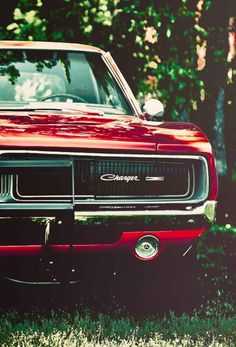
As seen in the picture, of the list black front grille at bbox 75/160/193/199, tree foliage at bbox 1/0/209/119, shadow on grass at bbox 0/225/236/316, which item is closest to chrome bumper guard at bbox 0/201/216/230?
black front grille at bbox 75/160/193/199

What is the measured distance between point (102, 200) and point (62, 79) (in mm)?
1853

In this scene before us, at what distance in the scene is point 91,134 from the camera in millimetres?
4324

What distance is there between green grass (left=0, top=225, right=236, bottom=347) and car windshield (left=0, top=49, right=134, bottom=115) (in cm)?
152

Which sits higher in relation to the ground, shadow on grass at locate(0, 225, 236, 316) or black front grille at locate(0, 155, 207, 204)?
black front grille at locate(0, 155, 207, 204)

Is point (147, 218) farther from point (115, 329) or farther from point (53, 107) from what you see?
point (53, 107)

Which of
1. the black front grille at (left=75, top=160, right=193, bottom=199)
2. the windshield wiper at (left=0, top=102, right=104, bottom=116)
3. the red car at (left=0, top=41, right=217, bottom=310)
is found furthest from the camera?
the windshield wiper at (left=0, top=102, right=104, bottom=116)

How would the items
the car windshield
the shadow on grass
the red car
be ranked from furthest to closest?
the car windshield
the shadow on grass
the red car

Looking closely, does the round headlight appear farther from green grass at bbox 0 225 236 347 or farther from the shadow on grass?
the shadow on grass

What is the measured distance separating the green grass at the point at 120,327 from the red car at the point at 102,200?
0.23 m

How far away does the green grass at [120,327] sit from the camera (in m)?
4.14

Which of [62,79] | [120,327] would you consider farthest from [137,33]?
[120,327]

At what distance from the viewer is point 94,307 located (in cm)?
498

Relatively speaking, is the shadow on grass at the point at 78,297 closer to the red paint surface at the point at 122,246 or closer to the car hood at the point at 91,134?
the red paint surface at the point at 122,246

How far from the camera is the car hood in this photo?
164 inches
